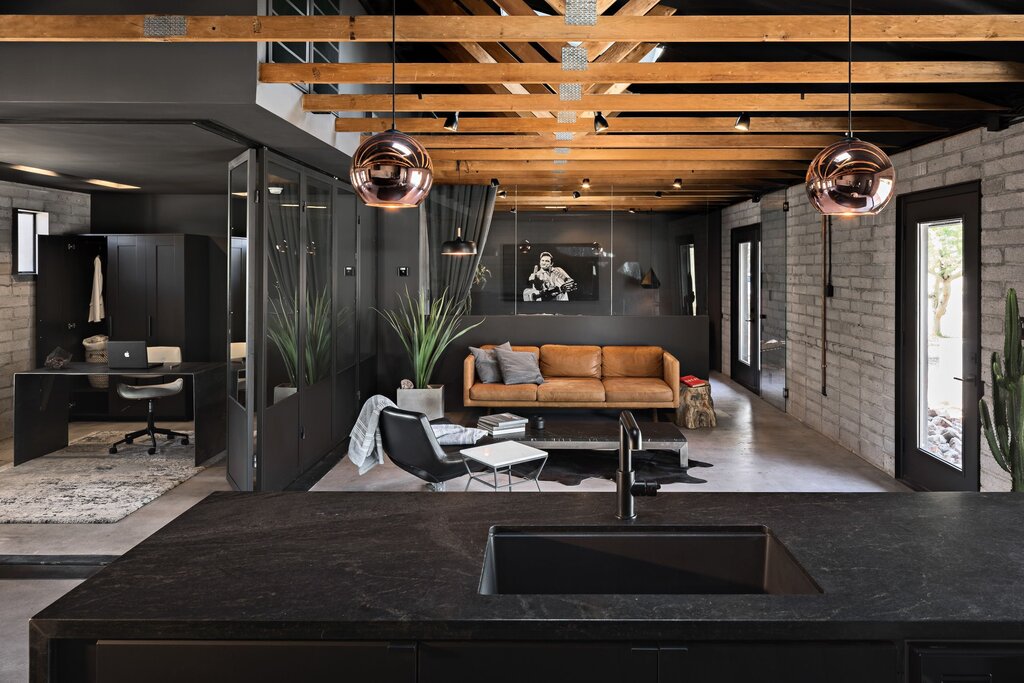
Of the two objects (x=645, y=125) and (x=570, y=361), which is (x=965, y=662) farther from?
(x=570, y=361)

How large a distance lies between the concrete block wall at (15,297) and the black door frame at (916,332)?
7691mm

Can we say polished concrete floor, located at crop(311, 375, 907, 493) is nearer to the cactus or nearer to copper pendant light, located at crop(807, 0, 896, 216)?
the cactus

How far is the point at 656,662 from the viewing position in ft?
4.96

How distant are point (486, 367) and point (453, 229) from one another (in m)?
1.75

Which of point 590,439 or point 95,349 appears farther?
point 95,349

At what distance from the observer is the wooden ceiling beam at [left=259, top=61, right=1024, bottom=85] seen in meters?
3.66

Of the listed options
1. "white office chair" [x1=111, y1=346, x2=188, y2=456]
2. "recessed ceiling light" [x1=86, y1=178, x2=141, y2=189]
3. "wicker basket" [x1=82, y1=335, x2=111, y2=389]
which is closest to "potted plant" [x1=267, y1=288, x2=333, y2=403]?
"white office chair" [x1=111, y1=346, x2=188, y2=456]

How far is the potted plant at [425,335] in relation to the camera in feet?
24.8

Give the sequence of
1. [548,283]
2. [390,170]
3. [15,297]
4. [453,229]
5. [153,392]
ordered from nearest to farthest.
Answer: [390,170] → [153,392] → [15,297] → [453,229] → [548,283]

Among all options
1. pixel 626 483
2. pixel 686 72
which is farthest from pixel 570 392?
pixel 626 483

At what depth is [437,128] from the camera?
5.09 metres

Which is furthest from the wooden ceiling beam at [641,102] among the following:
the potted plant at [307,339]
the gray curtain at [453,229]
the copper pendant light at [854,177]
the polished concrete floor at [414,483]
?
the gray curtain at [453,229]

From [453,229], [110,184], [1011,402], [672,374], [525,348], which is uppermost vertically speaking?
[110,184]

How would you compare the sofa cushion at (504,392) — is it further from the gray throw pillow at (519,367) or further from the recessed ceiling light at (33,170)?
the recessed ceiling light at (33,170)
